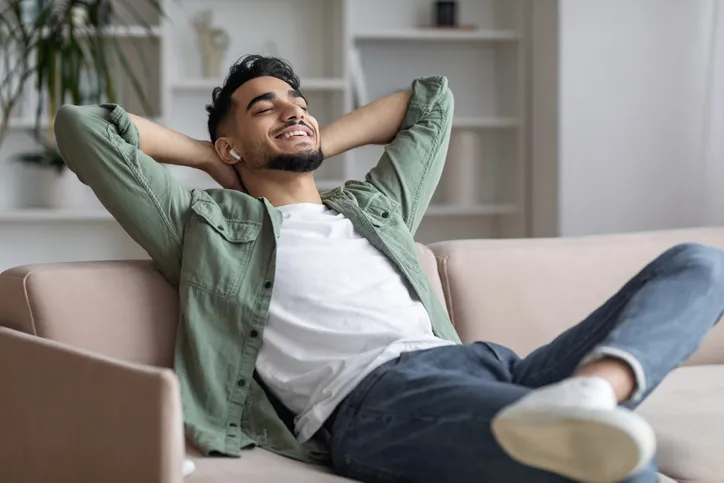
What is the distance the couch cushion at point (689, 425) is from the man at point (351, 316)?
13.0 inches

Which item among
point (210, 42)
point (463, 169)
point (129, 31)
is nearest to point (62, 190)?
point (129, 31)

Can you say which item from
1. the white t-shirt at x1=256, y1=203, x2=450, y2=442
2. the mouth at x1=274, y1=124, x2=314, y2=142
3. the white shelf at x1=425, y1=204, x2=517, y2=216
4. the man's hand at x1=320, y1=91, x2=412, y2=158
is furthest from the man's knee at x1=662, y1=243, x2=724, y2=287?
the white shelf at x1=425, y1=204, x2=517, y2=216

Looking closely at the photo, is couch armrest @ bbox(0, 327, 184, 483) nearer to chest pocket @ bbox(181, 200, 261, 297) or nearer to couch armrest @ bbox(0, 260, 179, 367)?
couch armrest @ bbox(0, 260, 179, 367)

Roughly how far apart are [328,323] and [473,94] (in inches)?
105

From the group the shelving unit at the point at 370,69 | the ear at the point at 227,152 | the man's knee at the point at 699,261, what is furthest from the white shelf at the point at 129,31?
the man's knee at the point at 699,261

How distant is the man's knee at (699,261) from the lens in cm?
164

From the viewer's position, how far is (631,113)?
4.02 meters

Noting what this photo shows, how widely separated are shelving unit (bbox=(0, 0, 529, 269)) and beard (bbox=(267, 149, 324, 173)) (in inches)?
75.3

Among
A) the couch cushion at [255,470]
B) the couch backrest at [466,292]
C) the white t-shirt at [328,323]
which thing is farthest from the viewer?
the couch backrest at [466,292]

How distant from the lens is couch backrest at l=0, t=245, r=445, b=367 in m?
1.98

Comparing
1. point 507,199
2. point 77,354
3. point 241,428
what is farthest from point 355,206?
point 507,199

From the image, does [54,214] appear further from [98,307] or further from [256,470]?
[256,470]

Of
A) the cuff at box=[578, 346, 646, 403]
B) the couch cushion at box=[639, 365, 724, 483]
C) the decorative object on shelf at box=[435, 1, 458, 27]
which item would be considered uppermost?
the decorative object on shelf at box=[435, 1, 458, 27]

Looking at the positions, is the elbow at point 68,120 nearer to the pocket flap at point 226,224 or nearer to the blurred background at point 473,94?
the pocket flap at point 226,224
